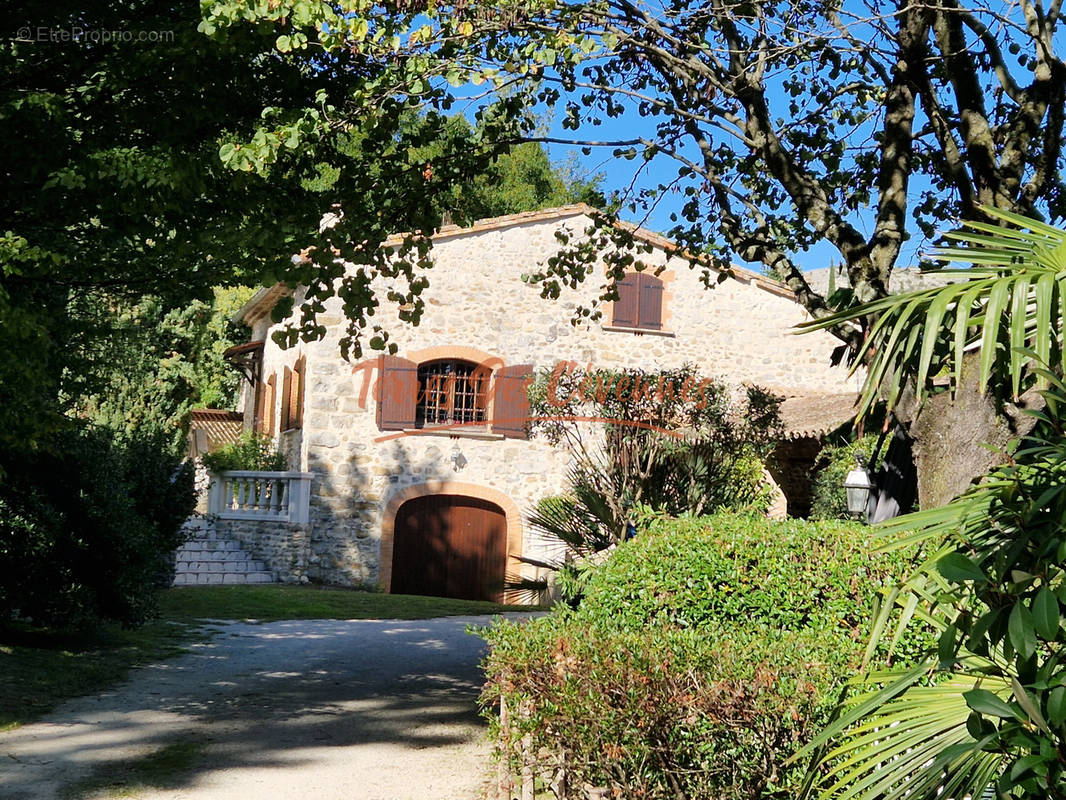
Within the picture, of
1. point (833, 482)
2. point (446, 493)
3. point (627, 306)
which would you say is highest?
point (627, 306)

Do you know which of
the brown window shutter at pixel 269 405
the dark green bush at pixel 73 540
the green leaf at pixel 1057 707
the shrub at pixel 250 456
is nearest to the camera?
the green leaf at pixel 1057 707

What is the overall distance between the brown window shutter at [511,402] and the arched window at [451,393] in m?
0.30

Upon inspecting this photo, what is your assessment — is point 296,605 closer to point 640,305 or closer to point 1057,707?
point 640,305

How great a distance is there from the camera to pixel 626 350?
19719 millimetres

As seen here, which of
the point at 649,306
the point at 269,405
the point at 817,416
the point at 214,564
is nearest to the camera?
the point at 817,416

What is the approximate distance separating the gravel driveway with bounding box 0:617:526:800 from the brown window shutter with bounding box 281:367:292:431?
9.30 metres

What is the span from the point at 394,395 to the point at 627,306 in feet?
16.2

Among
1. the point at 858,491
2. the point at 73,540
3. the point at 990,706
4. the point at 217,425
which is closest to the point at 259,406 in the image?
the point at 217,425

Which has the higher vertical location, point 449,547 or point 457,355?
point 457,355

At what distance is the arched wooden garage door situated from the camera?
18.5m

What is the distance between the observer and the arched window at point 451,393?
18562 millimetres

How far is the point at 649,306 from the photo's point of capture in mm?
19938

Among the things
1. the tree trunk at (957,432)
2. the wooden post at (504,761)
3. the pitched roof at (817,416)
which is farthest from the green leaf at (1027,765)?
the pitched roof at (817,416)

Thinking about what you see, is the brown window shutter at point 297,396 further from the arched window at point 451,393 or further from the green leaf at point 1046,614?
the green leaf at point 1046,614
